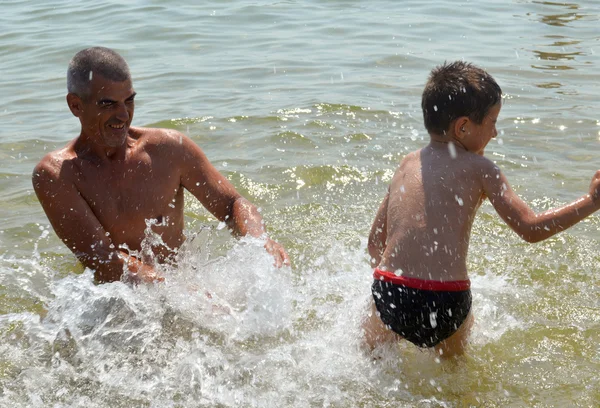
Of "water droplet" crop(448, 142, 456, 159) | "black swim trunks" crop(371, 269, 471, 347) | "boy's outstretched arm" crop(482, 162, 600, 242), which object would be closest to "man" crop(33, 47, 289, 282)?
"black swim trunks" crop(371, 269, 471, 347)

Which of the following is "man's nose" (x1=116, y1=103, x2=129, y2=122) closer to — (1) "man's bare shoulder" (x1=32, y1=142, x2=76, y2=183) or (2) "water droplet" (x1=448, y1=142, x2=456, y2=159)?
(1) "man's bare shoulder" (x1=32, y1=142, x2=76, y2=183)

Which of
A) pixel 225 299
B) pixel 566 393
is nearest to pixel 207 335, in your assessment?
pixel 225 299

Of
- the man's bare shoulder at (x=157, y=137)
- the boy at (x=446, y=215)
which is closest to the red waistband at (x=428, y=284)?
the boy at (x=446, y=215)

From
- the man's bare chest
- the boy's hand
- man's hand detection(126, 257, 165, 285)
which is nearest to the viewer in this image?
the boy's hand

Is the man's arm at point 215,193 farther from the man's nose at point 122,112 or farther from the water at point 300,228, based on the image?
the man's nose at point 122,112

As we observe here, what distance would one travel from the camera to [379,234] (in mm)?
4465

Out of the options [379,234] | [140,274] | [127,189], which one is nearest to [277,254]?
[379,234]

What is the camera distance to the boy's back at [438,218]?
4.01 m

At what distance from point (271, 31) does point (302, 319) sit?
7.78m

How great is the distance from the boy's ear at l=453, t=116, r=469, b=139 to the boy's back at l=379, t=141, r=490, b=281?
0.21ft

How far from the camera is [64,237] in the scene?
4711 millimetres

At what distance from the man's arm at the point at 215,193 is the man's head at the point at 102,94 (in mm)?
452

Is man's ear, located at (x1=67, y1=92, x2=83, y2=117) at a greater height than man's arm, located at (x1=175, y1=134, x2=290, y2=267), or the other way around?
man's ear, located at (x1=67, y1=92, x2=83, y2=117)

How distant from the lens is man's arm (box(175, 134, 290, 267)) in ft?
16.3
